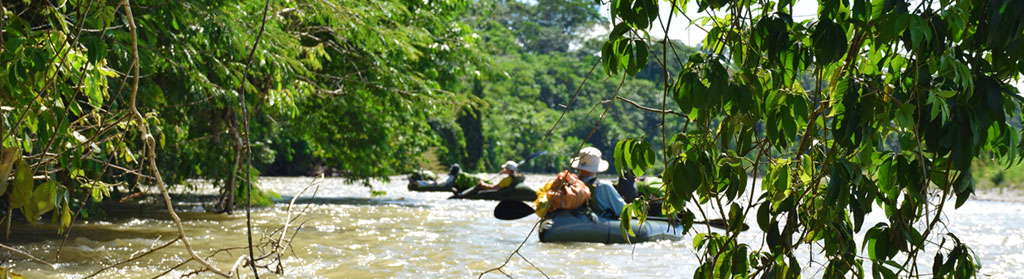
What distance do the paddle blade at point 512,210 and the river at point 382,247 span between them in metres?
0.27

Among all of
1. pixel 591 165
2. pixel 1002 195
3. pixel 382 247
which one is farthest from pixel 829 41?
pixel 1002 195

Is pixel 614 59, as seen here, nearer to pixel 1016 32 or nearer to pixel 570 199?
pixel 1016 32

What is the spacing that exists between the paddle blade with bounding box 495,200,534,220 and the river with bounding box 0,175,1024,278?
0.27 metres

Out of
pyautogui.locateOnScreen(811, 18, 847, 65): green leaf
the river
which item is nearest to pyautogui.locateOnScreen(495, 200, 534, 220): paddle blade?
the river

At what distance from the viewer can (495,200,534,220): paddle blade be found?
33.1 feet

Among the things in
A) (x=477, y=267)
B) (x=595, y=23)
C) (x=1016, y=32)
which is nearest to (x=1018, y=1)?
(x=1016, y=32)

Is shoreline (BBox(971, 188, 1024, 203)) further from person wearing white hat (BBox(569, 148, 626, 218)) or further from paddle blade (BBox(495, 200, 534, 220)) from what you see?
paddle blade (BBox(495, 200, 534, 220))

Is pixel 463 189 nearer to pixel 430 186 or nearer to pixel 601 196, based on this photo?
pixel 430 186

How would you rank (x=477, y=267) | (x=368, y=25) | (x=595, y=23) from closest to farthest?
(x=477, y=267) → (x=368, y=25) → (x=595, y=23)

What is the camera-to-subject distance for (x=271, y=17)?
8.73 m

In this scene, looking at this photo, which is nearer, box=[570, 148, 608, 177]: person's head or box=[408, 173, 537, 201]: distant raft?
box=[570, 148, 608, 177]: person's head

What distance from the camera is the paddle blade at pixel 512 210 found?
10086 mm

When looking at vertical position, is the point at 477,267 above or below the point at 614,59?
below

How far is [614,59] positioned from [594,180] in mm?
8217
